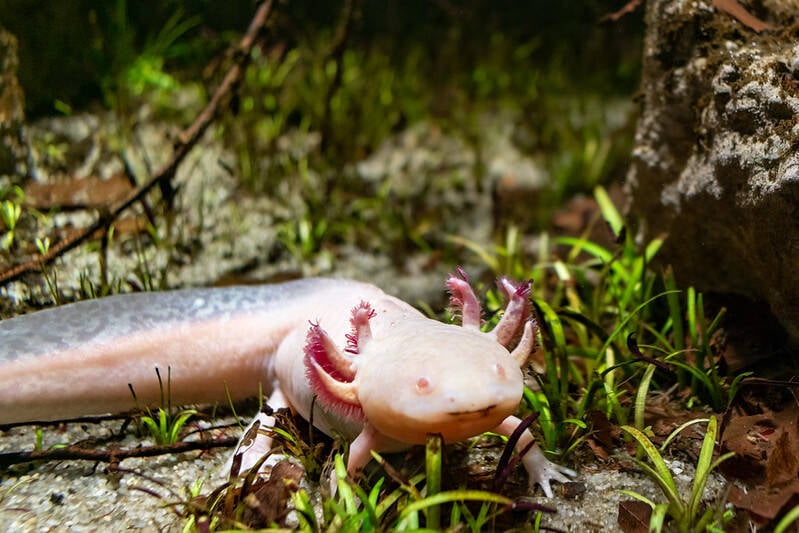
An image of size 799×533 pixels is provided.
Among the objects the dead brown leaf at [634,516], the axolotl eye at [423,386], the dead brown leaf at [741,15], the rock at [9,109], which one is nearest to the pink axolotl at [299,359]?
the axolotl eye at [423,386]

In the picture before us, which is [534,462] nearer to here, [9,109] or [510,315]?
[510,315]

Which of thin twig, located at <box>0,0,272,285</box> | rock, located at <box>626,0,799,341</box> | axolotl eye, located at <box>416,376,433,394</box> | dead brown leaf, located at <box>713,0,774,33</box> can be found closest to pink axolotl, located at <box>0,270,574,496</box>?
axolotl eye, located at <box>416,376,433,394</box>

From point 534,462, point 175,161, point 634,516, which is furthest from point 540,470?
point 175,161

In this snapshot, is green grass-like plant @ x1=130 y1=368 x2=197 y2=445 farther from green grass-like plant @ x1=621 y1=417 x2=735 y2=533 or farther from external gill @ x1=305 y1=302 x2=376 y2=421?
green grass-like plant @ x1=621 y1=417 x2=735 y2=533

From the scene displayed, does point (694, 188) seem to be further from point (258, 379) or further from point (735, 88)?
point (258, 379)

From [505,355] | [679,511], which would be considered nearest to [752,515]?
[679,511]

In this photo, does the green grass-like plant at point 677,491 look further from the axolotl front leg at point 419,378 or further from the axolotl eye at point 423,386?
the axolotl eye at point 423,386
